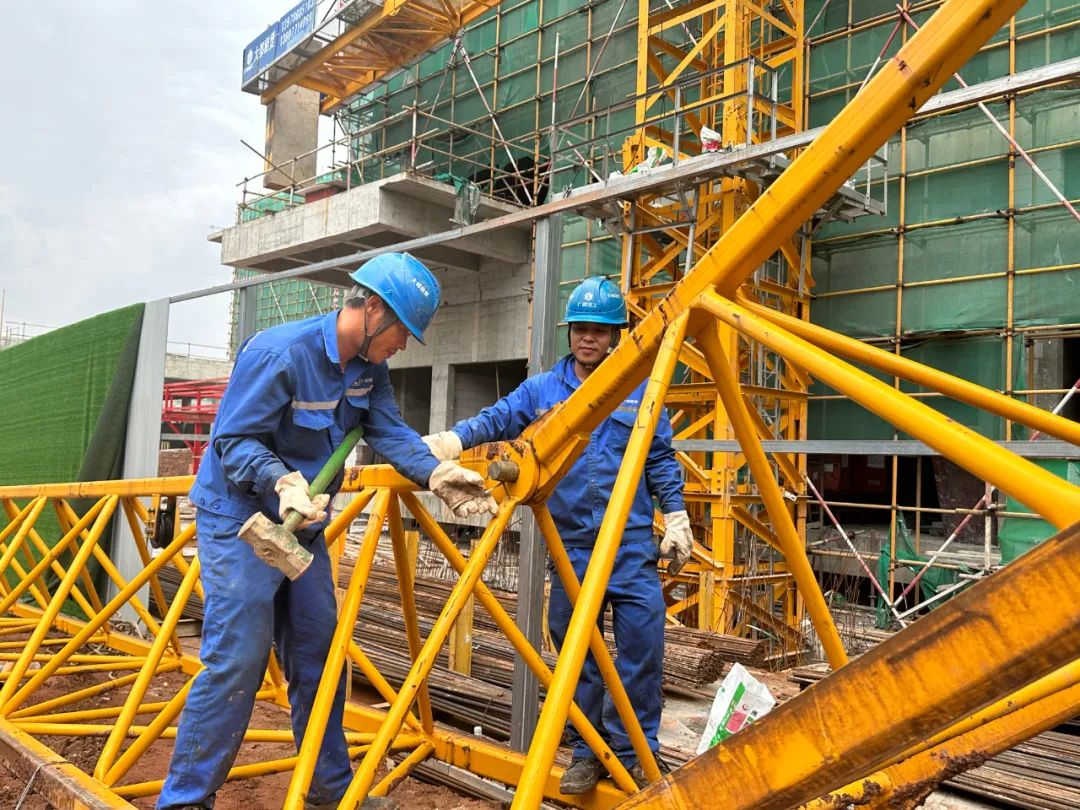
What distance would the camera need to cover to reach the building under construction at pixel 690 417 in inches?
64.9

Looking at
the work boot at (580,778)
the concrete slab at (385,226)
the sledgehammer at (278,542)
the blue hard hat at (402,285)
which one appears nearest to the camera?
the sledgehammer at (278,542)

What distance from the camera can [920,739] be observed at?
1275 millimetres

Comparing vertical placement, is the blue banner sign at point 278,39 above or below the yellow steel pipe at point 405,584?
above

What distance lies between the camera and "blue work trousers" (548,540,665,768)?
9.87ft

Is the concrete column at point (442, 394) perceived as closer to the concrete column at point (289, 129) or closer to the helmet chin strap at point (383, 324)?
the concrete column at point (289, 129)

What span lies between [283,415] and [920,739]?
6.45ft

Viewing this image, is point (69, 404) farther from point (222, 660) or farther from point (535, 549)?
point (222, 660)

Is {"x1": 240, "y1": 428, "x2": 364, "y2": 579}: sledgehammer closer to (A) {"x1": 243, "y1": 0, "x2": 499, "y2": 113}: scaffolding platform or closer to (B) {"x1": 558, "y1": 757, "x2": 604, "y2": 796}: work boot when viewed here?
(B) {"x1": 558, "y1": 757, "x2": 604, "y2": 796}: work boot

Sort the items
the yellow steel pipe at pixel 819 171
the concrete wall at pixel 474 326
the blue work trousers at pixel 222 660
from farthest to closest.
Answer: the concrete wall at pixel 474 326
the blue work trousers at pixel 222 660
the yellow steel pipe at pixel 819 171

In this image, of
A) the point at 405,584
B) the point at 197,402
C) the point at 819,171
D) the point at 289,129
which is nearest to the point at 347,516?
the point at 405,584

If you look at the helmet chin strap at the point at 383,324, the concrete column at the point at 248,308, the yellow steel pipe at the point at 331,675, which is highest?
the concrete column at the point at 248,308

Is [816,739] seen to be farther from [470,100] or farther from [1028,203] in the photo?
[470,100]

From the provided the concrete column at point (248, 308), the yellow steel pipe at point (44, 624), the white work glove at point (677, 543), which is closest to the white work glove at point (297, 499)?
the white work glove at point (677, 543)

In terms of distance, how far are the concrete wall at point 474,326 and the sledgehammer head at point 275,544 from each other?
13.0 m
